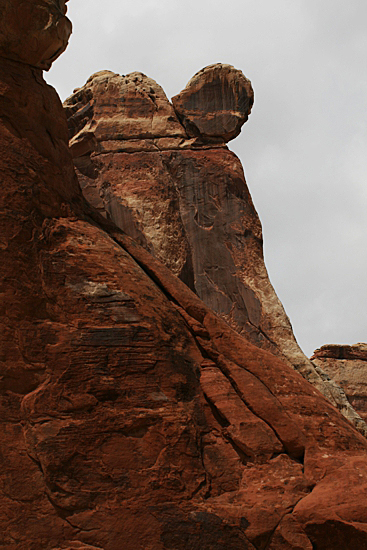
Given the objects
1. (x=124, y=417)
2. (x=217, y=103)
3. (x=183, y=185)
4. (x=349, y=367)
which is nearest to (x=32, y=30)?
(x=124, y=417)

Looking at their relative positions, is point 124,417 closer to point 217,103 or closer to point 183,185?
point 183,185

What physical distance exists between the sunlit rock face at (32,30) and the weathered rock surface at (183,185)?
284 inches

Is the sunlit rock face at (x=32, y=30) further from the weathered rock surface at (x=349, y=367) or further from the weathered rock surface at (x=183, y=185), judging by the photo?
the weathered rock surface at (x=349, y=367)

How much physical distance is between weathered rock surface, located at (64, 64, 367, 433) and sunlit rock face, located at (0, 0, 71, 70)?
23.7 ft

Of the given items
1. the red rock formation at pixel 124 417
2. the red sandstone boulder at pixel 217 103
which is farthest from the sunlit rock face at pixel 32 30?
the red sandstone boulder at pixel 217 103

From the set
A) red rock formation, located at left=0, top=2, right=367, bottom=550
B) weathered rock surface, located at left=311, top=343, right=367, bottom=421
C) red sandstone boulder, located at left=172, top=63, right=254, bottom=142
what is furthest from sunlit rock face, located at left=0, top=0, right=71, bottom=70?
weathered rock surface, located at left=311, top=343, right=367, bottom=421

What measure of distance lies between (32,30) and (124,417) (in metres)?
4.23

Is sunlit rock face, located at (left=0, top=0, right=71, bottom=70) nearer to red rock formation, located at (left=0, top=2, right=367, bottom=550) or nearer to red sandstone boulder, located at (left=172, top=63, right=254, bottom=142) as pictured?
red rock formation, located at (left=0, top=2, right=367, bottom=550)

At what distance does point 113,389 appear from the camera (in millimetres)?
7199

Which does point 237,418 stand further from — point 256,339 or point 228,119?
point 228,119

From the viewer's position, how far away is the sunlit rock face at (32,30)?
8.26 m

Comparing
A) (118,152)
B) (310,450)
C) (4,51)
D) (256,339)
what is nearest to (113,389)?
(310,450)

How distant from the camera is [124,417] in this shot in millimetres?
7129

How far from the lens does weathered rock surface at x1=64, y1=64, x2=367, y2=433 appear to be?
15.9m
